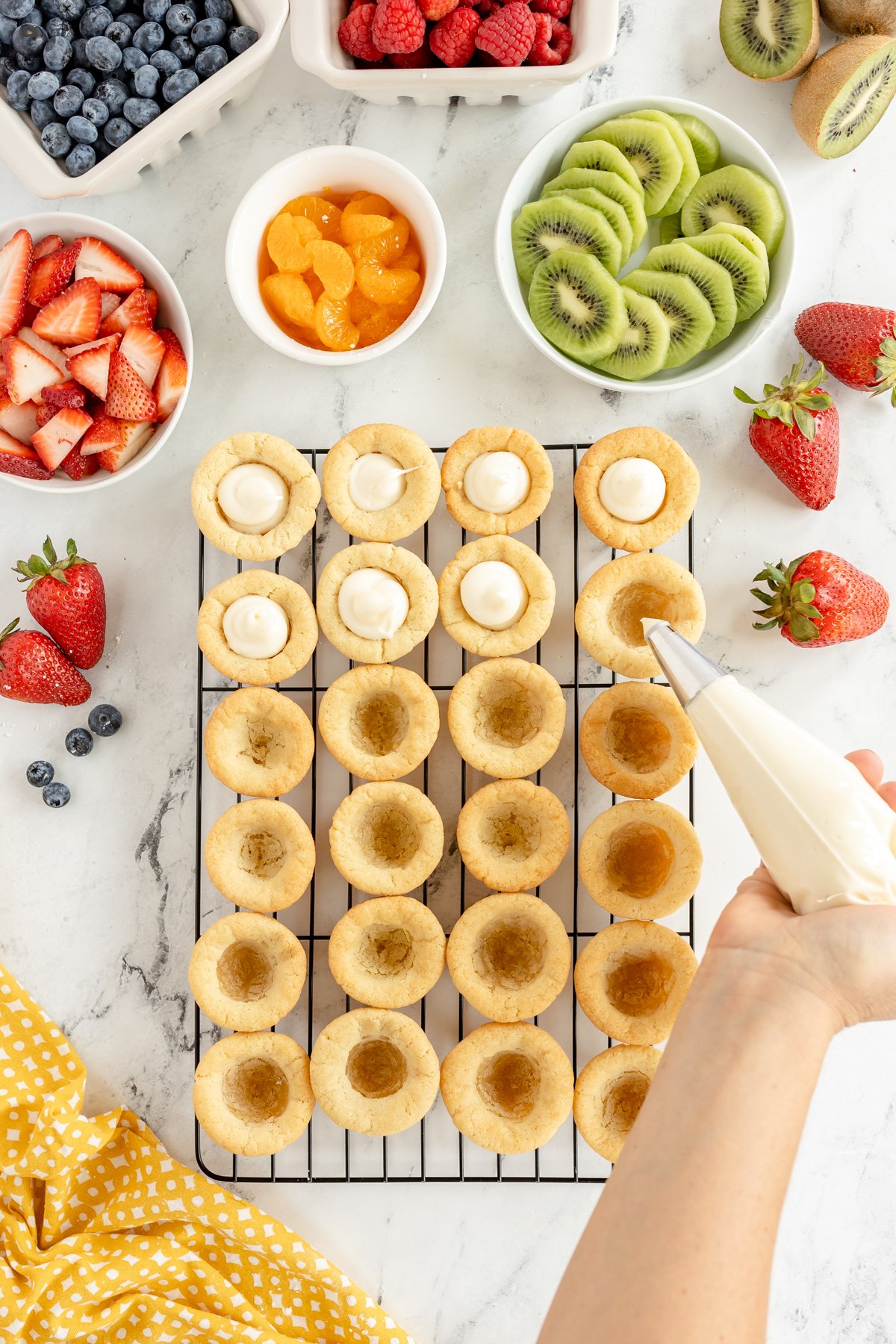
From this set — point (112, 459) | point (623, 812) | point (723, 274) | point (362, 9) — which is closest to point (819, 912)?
point (623, 812)

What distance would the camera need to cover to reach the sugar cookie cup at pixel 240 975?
6.51ft

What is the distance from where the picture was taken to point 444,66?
6.68 ft

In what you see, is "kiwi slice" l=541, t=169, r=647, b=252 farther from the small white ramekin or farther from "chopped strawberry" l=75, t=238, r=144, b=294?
"chopped strawberry" l=75, t=238, r=144, b=294

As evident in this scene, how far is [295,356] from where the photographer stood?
2020 mm

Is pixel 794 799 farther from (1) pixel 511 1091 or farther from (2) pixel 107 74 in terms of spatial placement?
(2) pixel 107 74

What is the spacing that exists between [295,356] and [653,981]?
4.69 ft

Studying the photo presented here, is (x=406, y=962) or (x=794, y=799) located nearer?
(x=794, y=799)

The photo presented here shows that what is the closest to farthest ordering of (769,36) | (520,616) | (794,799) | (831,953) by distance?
(831,953)
(794,799)
(520,616)
(769,36)

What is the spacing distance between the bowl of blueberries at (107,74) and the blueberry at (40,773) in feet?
3.73

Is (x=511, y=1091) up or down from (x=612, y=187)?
down

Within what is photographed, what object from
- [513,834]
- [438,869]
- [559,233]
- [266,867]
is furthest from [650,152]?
[266,867]

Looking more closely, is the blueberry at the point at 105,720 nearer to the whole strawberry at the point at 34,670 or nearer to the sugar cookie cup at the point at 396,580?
the whole strawberry at the point at 34,670

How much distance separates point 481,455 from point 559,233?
47cm

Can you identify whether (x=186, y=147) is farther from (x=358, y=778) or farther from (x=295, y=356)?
(x=358, y=778)
